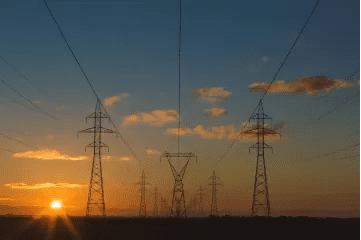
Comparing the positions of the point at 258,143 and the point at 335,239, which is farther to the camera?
the point at 258,143

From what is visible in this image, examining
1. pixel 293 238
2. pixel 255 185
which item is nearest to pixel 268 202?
pixel 255 185

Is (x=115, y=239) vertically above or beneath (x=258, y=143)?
beneath

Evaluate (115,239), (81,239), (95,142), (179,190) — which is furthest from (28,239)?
(179,190)

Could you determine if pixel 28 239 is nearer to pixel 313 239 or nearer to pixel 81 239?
pixel 81 239

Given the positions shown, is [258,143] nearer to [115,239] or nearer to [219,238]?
[219,238]

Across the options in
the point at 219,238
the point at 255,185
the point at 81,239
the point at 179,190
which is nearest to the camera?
the point at 81,239

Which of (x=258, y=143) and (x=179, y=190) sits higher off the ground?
(x=258, y=143)

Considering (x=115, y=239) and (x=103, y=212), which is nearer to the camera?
(x=115, y=239)

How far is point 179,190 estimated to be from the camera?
86.9m

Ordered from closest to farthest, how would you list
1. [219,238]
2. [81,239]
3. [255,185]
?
[81,239], [219,238], [255,185]

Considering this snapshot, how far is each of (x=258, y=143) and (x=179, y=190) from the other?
20.8m

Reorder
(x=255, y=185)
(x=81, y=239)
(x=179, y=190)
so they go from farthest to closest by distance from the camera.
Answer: (x=179, y=190), (x=255, y=185), (x=81, y=239)

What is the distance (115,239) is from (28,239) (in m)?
5.87

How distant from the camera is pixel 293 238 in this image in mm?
38094
